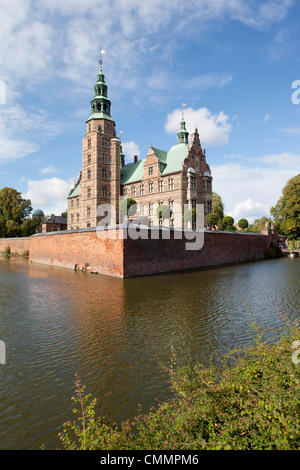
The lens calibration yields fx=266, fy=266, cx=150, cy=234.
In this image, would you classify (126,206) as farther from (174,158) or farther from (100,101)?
(100,101)

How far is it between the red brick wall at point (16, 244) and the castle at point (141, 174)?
8.51 metres

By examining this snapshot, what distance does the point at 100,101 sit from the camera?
40.6 meters

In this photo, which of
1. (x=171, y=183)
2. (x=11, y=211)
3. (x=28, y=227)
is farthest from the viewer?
(x=11, y=211)

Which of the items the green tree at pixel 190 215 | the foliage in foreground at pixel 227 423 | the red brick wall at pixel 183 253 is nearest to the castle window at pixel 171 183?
the green tree at pixel 190 215

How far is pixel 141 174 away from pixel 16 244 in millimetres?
21220

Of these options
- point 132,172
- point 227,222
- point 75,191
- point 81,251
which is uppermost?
point 132,172

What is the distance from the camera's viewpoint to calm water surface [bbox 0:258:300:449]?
3.95 metres

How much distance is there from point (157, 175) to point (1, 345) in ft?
114

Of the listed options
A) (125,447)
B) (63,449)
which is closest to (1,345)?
(63,449)

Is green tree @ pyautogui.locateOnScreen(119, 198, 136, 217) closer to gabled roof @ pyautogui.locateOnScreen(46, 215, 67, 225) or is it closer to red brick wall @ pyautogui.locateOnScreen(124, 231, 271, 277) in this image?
red brick wall @ pyautogui.locateOnScreen(124, 231, 271, 277)

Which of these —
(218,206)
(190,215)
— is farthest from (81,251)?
(218,206)

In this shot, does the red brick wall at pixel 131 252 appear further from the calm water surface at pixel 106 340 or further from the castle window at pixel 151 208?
the castle window at pixel 151 208

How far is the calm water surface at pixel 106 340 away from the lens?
3.95 meters

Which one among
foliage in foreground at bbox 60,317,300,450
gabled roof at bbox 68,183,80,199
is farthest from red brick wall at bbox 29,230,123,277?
gabled roof at bbox 68,183,80,199
